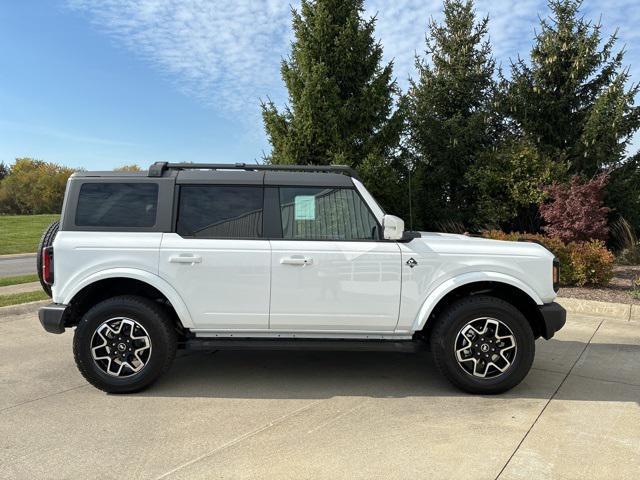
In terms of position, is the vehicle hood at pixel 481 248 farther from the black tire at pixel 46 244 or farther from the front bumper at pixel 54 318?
the black tire at pixel 46 244

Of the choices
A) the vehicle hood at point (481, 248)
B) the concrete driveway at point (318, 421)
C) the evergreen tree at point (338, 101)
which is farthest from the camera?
the evergreen tree at point (338, 101)

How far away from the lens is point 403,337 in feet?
14.0

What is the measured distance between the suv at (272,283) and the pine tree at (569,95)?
414 inches

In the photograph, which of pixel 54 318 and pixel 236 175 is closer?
pixel 54 318

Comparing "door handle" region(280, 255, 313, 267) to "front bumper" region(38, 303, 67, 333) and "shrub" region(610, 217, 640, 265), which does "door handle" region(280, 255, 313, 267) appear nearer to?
"front bumper" region(38, 303, 67, 333)

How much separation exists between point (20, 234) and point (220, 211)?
31180 millimetres

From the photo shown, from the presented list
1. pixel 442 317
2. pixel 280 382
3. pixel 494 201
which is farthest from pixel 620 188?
pixel 280 382

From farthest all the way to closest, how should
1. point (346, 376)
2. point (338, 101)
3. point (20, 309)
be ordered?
point (338, 101) → point (20, 309) → point (346, 376)

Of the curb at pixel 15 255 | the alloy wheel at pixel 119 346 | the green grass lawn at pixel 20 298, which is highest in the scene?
the alloy wheel at pixel 119 346

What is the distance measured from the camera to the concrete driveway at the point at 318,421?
2.98 metres

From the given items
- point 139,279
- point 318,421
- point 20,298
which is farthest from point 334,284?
point 20,298

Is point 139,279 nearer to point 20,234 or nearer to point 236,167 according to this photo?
point 236,167

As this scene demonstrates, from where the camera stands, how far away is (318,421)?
3625 millimetres

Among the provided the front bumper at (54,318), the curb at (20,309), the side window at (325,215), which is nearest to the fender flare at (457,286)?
the side window at (325,215)
